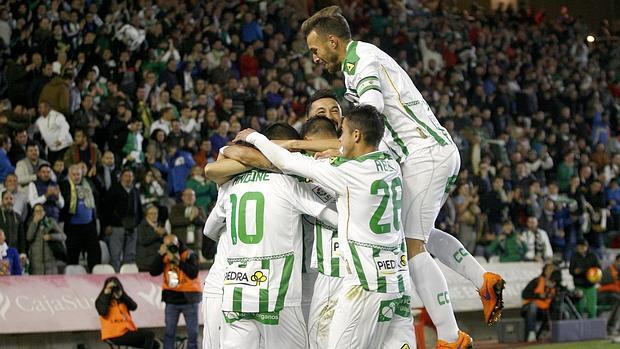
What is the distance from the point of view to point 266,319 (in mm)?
7430

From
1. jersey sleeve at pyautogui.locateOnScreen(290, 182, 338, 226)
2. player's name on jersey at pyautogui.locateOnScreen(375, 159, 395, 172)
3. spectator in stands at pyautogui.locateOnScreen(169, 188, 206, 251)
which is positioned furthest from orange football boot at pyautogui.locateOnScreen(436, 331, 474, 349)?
spectator in stands at pyautogui.locateOnScreen(169, 188, 206, 251)

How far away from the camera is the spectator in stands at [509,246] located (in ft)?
64.8

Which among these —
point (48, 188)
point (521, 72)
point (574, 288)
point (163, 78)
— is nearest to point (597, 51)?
point (521, 72)

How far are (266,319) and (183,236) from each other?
351 inches

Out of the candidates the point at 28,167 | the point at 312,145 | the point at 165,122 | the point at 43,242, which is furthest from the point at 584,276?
the point at 312,145

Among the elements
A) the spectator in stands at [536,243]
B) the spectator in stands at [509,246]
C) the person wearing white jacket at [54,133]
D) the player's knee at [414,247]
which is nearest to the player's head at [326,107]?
the player's knee at [414,247]

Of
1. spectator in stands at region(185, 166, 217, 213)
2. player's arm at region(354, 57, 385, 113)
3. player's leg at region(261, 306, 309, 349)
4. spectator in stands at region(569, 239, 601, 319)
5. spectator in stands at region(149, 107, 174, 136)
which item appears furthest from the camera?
spectator in stands at region(569, 239, 601, 319)

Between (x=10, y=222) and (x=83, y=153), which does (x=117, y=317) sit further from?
(x=83, y=153)

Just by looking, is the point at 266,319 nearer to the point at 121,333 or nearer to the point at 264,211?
the point at 264,211

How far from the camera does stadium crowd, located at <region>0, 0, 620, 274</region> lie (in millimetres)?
15844

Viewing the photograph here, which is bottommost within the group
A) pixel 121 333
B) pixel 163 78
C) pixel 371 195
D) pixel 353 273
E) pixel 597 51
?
pixel 121 333

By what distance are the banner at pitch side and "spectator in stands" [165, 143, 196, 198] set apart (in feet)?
6.26

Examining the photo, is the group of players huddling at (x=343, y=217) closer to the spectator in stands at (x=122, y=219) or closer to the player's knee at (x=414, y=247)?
the player's knee at (x=414, y=247)

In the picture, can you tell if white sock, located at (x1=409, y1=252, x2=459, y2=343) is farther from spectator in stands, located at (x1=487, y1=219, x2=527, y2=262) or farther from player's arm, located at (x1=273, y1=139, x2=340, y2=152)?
spectator in stands, located at (x1=487, y1=219, x2=527, y2=262)
